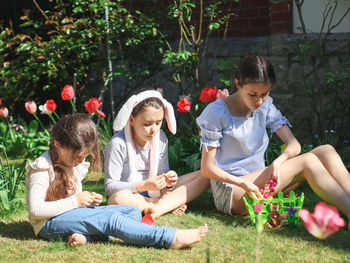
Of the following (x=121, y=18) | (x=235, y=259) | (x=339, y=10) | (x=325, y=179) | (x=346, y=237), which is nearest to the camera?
(x=235, y=259)

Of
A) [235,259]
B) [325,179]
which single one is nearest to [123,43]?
[325,179]

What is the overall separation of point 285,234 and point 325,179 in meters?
0.41

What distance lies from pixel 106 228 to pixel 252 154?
117cm

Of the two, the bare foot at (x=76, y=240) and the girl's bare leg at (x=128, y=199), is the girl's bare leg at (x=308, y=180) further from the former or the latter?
the bare foot at (x=76, y=240)

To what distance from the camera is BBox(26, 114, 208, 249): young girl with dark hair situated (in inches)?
111

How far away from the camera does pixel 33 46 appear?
20.3 feet

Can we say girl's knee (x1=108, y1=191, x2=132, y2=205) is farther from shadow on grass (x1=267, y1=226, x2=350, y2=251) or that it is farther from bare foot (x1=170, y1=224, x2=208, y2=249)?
shadow on grass (x1=267, y1=226, x2=350, y2=251)

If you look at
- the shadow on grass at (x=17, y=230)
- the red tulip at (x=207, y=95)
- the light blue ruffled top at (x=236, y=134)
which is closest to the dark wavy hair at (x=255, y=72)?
the light blue ruffled top at (x=236, y=134)

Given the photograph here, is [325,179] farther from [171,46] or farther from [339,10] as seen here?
[171,46]

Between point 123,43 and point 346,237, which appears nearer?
point 346,237

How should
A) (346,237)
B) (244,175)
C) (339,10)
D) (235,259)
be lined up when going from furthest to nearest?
1. (339,10)
2. (244,175)
3. (346,237)
4. (235,259)

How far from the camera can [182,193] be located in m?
3.64

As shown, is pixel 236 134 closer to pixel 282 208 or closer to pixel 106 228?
pixel 282 208

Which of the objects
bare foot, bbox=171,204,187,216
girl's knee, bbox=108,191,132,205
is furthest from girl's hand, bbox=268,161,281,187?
girl's knee, bbox=108,191,132,205
